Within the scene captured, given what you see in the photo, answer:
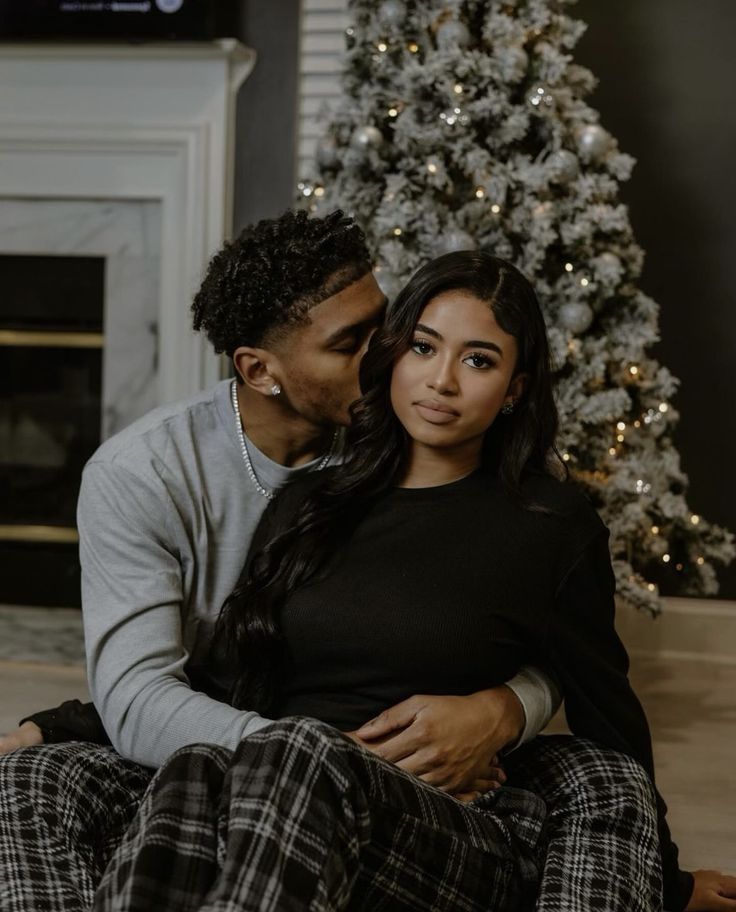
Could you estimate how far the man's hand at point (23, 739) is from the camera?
1658 mm

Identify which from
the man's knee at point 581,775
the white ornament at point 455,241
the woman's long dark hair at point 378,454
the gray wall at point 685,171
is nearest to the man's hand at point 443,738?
the man's knee at point 581,775

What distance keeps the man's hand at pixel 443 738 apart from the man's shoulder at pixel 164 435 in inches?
19.9

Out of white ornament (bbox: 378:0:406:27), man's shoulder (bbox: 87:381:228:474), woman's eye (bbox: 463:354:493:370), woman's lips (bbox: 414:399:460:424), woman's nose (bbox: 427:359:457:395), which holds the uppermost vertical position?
white ornament (bbox: 378:0:406:27)

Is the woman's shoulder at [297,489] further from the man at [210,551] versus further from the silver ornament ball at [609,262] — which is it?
the silver ornament ball at [609,262]

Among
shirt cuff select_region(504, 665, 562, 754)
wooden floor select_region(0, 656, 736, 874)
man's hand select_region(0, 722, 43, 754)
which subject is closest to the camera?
shirt cuff select_region(504, 665, 562, 754)

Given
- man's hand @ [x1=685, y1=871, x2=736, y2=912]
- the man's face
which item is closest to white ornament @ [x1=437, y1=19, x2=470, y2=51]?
the man's face

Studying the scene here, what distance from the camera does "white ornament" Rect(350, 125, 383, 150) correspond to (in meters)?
2.74

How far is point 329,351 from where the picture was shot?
1.71m

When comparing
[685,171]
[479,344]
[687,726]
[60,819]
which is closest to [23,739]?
[60,819]

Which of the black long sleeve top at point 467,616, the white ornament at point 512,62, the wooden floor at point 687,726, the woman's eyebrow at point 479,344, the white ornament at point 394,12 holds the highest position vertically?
the white ornament at point 394,12

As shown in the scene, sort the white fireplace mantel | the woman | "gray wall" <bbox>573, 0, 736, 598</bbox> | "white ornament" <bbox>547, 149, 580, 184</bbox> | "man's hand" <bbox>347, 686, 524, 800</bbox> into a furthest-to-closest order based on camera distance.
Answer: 1. the white fireplace mantel
2. "gray wall" <bbox>573, 0, 736, 598</bbox>
3. "white ornament" <bbox>547, 149, 580, 184</bbox>
4. "man's hand" <bbox>347, 686, 524, 800</bbox>
5. the woman

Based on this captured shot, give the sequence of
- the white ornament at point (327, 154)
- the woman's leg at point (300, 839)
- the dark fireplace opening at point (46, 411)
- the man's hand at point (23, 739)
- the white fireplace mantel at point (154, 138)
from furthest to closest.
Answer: the dark fireplace opening at point (46, 411) < the white fireplace mantel at point (154, 138) < the white ornament at point (327, 154) < the man's hand at point (23, 739) < the woman's leg at point (300, 839)

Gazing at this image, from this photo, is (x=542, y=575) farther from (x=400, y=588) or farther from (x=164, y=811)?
(x=164, y=811)

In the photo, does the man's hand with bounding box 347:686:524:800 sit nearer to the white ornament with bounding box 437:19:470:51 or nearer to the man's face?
the man's face
